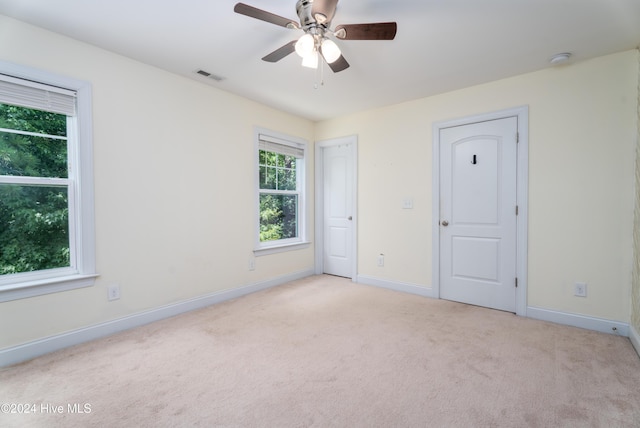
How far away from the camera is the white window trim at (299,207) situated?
3.71 metres

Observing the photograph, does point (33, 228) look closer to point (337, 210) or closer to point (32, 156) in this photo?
point (32, 156)

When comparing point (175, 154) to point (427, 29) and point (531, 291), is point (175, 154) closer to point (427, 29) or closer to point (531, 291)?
point (427, 29)

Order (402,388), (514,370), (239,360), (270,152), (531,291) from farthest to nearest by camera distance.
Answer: (270,152) < (531,291) < (239,360) < (514,370) < (402,388)

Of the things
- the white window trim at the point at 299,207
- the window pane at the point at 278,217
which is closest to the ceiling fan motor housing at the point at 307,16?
the white window trim at the point at 299,207

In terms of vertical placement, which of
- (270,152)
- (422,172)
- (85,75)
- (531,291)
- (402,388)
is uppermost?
(85,75)

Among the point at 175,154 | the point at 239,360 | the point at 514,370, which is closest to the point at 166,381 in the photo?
the point at 239,360

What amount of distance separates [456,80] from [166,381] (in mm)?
3602

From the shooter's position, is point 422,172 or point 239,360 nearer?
point 239,360

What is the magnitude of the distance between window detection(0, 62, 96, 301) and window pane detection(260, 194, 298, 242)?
1932 mm

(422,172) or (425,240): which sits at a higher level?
(422,172)

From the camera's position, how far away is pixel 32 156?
2.17 m

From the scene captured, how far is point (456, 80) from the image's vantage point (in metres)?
3.02

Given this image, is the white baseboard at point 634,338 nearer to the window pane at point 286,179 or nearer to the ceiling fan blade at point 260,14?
the ceiling fan blade at point 260,14

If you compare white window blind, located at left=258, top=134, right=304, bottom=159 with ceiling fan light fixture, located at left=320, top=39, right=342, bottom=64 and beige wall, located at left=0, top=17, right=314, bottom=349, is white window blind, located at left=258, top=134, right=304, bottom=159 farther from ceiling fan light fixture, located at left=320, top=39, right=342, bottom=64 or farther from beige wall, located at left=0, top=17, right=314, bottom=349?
ceiling fan light fixture, located at left=320, top=39, right=342, bottom=64
